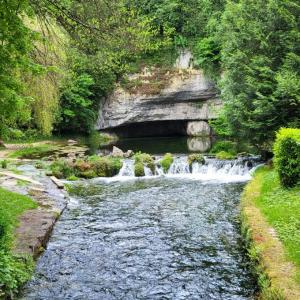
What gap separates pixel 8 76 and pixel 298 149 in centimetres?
873

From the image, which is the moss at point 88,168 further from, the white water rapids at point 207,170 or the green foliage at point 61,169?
the white water rapids at point 207,170

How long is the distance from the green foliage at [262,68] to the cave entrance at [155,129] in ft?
72.8

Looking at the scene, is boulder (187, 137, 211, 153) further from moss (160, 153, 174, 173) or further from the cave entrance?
moss (160, 153, 174, 173)

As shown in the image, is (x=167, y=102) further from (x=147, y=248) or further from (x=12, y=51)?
(x=12, y=51)

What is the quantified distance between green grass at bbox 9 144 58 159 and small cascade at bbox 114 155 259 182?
602 cm

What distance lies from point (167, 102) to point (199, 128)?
4245mm

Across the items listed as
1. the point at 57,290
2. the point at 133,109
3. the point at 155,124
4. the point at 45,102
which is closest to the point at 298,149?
the point at 57,290

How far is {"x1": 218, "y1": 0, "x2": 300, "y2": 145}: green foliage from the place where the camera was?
54.7ft

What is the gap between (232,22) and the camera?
64.6 ft

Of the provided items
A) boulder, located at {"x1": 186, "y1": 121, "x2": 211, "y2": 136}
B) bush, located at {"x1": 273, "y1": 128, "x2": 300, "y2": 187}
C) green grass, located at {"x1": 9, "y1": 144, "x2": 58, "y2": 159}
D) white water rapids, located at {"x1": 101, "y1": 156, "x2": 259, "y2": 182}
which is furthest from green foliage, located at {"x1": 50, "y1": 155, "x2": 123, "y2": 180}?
boulder, located at {"x1": 186, "y1": 121, "x2": 211, "y2": 136}

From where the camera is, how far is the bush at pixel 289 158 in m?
12.0

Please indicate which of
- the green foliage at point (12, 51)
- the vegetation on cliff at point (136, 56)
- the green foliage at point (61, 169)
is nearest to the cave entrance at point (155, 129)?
the vegetation on cliff at point (136, 56)

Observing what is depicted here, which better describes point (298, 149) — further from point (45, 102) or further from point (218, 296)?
point (45, 102)

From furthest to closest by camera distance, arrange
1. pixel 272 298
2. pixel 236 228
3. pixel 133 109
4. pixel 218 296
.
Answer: pixel 133 109
pixel 236 228
pixel 218 296
pixel 272 298
